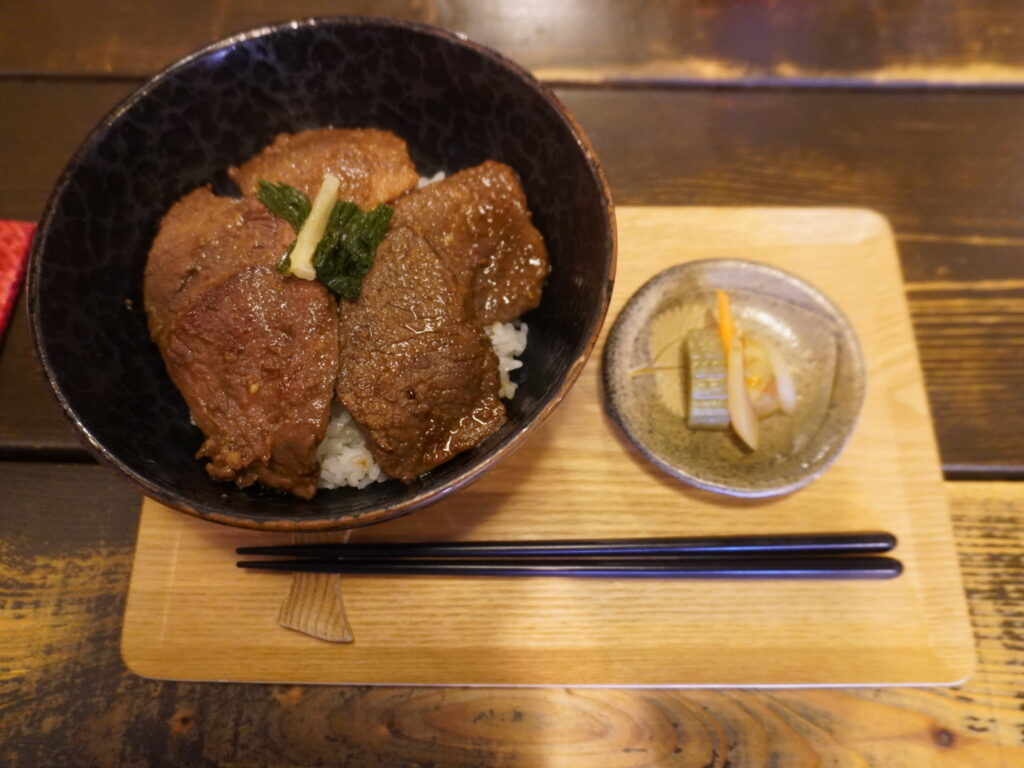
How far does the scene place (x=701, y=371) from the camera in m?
2.22

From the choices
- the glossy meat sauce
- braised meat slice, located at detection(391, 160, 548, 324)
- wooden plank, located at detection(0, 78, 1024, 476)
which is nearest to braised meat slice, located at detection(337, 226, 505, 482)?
the glossy meat sauce

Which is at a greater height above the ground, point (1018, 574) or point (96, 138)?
point (96, 138)

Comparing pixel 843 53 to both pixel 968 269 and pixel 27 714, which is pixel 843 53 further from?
pixel 27 714

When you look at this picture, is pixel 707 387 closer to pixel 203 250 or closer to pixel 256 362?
pixel 256 362

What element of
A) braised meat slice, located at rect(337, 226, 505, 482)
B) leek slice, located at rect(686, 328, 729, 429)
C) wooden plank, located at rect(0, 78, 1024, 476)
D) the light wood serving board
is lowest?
the light wood serving board

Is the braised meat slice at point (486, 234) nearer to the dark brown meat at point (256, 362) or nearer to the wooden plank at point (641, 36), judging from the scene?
the dark brown meat at point (256, 362)

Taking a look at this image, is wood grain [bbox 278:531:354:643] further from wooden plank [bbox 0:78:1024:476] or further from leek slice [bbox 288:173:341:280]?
wooden plank [bbox 0:78:1024:476]

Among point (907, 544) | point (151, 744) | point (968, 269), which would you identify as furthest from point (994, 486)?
point (151, 744)

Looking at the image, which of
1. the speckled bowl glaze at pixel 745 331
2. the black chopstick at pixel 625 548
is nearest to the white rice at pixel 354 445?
the black chopstick at pixel 625 548

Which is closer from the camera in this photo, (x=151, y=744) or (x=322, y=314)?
(x=322, y=314)

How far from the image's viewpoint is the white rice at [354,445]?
1892 millimetres

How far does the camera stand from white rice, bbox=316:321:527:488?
1.89 m

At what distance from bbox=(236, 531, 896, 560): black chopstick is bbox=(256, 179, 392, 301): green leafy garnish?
748 millimetres

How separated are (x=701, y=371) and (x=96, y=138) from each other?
6.26 ft
